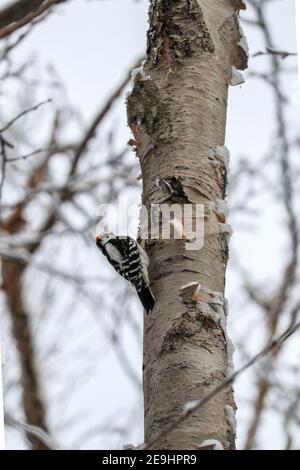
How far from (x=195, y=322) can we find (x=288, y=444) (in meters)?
0.98

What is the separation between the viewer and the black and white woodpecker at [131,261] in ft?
3.74

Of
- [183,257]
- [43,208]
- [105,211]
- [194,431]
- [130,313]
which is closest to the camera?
[194,431]

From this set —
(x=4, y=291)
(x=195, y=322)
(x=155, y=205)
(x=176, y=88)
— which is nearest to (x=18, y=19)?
(x=176, y=88)

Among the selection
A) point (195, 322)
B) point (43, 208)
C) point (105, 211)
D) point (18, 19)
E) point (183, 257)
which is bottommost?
point (195, 322)

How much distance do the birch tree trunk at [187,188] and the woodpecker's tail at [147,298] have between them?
0.01 meters

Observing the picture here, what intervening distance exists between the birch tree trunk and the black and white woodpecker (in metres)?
0.02

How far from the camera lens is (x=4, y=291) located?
10.1 ft

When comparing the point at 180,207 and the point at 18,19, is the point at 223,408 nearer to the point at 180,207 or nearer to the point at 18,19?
the point at 180,207

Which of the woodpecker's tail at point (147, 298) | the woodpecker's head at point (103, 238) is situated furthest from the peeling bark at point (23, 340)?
the woodpecker's tail at point (147, 298)

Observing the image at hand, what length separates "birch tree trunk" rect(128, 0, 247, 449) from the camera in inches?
39.6

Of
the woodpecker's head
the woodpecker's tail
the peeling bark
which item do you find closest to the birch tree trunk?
the woodpecker's tail

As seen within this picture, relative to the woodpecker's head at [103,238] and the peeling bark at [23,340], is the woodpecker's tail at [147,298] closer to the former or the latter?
the woodpecker's head at [103,238]

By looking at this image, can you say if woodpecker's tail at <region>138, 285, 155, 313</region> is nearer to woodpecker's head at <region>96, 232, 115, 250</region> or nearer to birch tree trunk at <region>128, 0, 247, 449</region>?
birch tree trunk at <region>128, 0, 247, 449</region>

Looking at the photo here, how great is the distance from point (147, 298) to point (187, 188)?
17 centimetres
